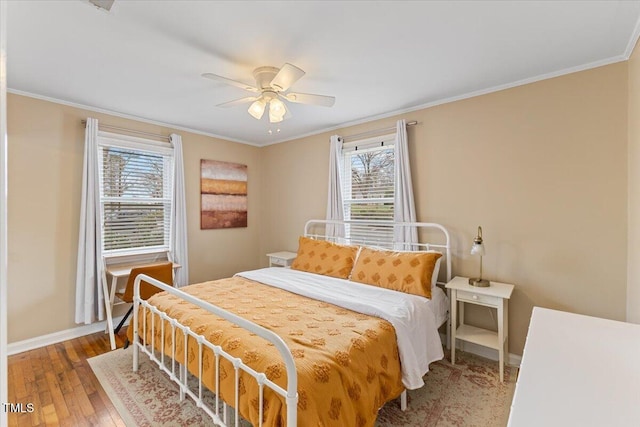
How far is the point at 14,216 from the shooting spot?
266cm

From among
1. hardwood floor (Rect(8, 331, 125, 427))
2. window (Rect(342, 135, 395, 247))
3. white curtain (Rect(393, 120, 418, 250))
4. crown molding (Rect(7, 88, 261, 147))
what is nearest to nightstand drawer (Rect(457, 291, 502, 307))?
white curtain (Rect(393, 120, 418, 250))

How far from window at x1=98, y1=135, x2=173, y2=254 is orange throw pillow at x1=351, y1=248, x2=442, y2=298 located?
2.54 meters

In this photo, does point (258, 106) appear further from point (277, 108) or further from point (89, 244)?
point (89, 244)

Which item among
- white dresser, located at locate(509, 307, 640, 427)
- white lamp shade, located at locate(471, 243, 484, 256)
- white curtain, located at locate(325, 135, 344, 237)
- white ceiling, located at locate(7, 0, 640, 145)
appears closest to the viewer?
white dresser, located at locate(509, 307, 640, 427)

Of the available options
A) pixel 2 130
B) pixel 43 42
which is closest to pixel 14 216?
pixel 43 42

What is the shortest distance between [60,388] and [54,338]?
101 cm

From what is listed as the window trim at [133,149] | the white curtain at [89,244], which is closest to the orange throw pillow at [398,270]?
the window trim at [133,149]

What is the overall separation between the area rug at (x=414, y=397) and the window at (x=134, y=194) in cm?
133

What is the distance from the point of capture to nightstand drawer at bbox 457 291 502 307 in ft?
7.58

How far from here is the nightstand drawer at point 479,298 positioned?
231 centimetres

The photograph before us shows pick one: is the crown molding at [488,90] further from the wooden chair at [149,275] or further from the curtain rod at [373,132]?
the wooden chair at [149,275]

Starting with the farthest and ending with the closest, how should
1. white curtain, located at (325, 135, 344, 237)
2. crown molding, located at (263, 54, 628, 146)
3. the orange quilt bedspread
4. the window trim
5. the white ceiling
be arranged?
white curtain, located at (325, 135, 344, 237) → the window trim → crown molding, located at (263, 54, 628, 146) → the white ceiling → the orange quilt bedspread

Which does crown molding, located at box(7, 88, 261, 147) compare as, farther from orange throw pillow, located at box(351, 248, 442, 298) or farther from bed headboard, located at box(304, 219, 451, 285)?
orange throw pillow, located at box(351, 248, 442, 298)

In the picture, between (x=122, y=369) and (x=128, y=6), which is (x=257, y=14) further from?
(x=122, y=369)
